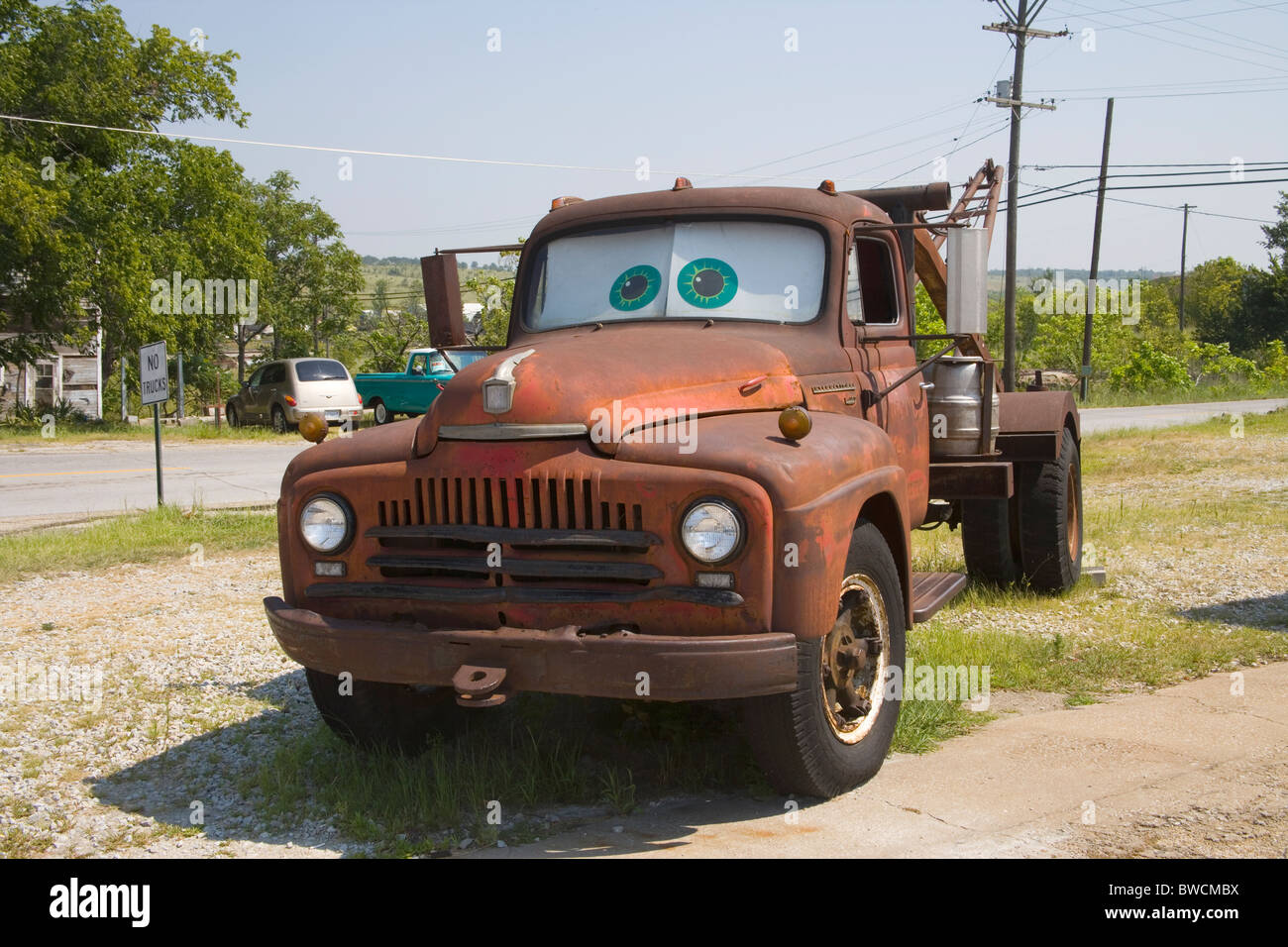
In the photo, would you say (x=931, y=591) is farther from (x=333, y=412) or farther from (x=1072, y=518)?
(x=333, y=412)

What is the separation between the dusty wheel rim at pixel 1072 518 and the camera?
8281 millimetres

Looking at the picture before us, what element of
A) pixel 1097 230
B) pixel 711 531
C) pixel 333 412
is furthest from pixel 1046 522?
pixel 1097 230

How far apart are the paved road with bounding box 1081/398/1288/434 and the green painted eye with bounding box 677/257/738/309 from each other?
2005 cm

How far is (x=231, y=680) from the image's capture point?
21.5 ft

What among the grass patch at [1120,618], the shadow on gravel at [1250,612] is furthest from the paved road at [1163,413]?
the shadow on gravel at [1250,612]

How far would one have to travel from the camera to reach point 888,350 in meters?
5.94

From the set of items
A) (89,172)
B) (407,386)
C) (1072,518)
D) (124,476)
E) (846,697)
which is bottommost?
(124,476)

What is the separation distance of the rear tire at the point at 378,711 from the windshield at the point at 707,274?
5.89ft

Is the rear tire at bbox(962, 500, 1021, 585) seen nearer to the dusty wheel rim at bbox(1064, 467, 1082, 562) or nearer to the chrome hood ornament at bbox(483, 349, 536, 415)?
the dusty wheel rim at bbox(1064, 467, 1082, 562)

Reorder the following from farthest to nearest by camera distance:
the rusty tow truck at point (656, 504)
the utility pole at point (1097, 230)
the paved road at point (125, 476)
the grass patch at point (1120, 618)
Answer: the utility pole at point (1097, 230) → the paved road at point (125, 476) → the grass patch at point (1120, 618) → the rusty tow truck at point (656, 504)

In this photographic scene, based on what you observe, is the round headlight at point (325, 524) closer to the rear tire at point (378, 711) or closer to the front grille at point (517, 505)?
the front grille at point (517, 505)

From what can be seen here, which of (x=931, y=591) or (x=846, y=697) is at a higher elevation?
(x=931, y=591)

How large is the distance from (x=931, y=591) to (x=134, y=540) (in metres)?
7.40
